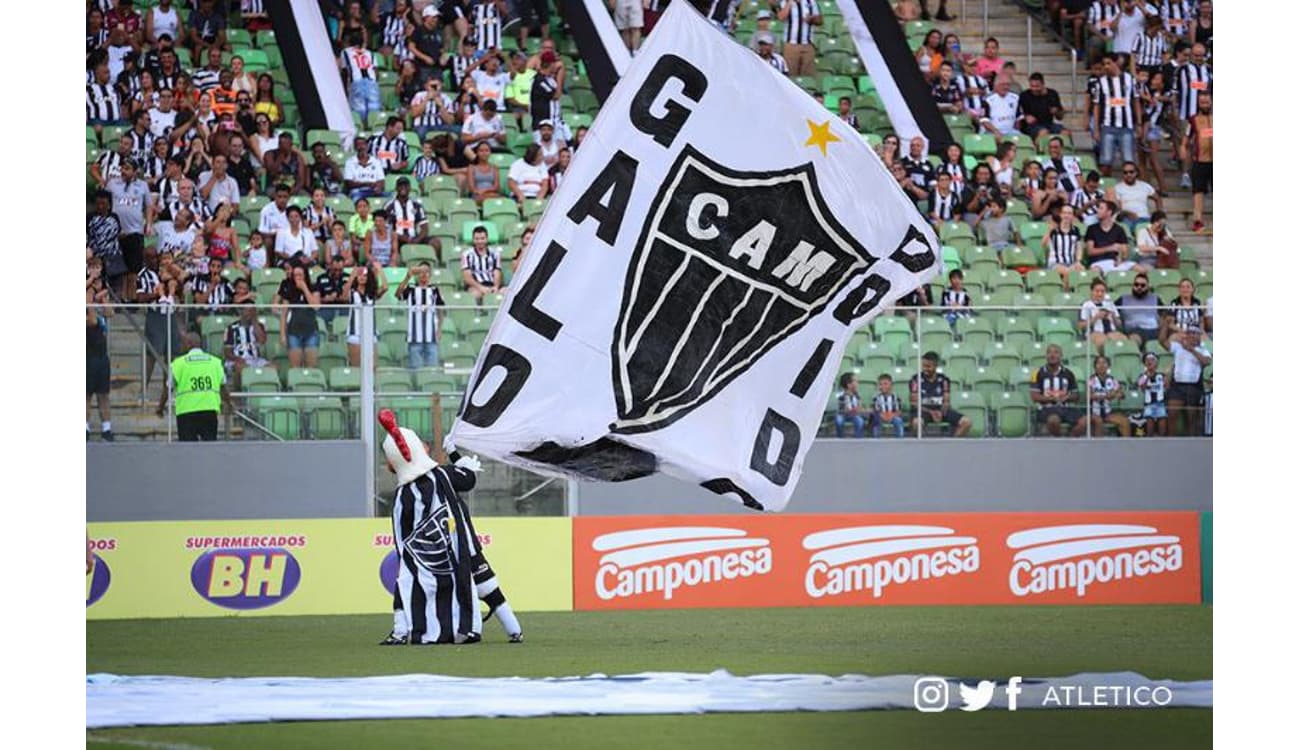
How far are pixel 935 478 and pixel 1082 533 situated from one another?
5.43 feet

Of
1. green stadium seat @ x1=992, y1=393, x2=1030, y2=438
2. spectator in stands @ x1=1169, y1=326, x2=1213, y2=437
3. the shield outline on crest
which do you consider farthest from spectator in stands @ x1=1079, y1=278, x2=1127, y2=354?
the shield outline on crest

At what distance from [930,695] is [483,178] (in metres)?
11.8

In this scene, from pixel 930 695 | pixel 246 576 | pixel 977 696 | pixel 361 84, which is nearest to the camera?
pixel 930 695

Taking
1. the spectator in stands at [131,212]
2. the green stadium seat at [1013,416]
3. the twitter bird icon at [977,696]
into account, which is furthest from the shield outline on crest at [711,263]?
the spectator in stands at [131,212]

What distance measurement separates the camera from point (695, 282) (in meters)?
10.2

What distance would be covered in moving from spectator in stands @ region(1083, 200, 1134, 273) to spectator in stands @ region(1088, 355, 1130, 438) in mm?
2178

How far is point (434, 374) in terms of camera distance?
61.1 ft

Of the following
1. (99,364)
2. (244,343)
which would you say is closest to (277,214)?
(244,343)

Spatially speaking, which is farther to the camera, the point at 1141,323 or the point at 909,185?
the point at 909,185

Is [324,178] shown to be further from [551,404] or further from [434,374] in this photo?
[551,404]

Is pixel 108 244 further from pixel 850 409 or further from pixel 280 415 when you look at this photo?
pixel 850 409

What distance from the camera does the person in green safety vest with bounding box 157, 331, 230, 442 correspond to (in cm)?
1833

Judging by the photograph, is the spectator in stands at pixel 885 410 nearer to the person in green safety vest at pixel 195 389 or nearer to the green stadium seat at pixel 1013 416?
the green stadium seat at pixel 1013 416

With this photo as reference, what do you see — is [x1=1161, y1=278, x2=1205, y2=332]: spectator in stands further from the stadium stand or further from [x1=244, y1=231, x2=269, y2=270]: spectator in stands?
[x1=244, y1=231, x2=269, y2=270]: spectator in stands
